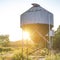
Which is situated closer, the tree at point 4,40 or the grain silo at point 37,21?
the grain silo at point 37,21

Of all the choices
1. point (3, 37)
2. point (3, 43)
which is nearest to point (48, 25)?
point (3, 43)

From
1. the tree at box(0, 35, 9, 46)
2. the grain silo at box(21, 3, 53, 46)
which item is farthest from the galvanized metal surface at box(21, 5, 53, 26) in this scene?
the tree at box(0, 35, 9, 46)

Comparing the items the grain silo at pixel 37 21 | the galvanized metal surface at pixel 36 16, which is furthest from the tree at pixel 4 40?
the galvanized metal surface at pixel 36 16

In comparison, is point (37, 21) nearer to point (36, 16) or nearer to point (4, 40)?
point (36, 16)

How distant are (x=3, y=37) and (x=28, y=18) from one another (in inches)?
1308

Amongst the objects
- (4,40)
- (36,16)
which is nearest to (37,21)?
(36,16)

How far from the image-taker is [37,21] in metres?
14.5

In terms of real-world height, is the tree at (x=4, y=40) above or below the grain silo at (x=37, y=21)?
below

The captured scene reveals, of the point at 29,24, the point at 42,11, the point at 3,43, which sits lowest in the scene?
the point at 3,43

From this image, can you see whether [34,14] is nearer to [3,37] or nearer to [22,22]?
[22,22]

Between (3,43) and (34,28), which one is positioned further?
(3,43)

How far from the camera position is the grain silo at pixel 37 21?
14.5 m

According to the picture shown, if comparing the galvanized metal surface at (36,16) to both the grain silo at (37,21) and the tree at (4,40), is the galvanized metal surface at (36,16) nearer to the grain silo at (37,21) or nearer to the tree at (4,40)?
the grain silo at (37,21)

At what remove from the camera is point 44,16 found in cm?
1470
